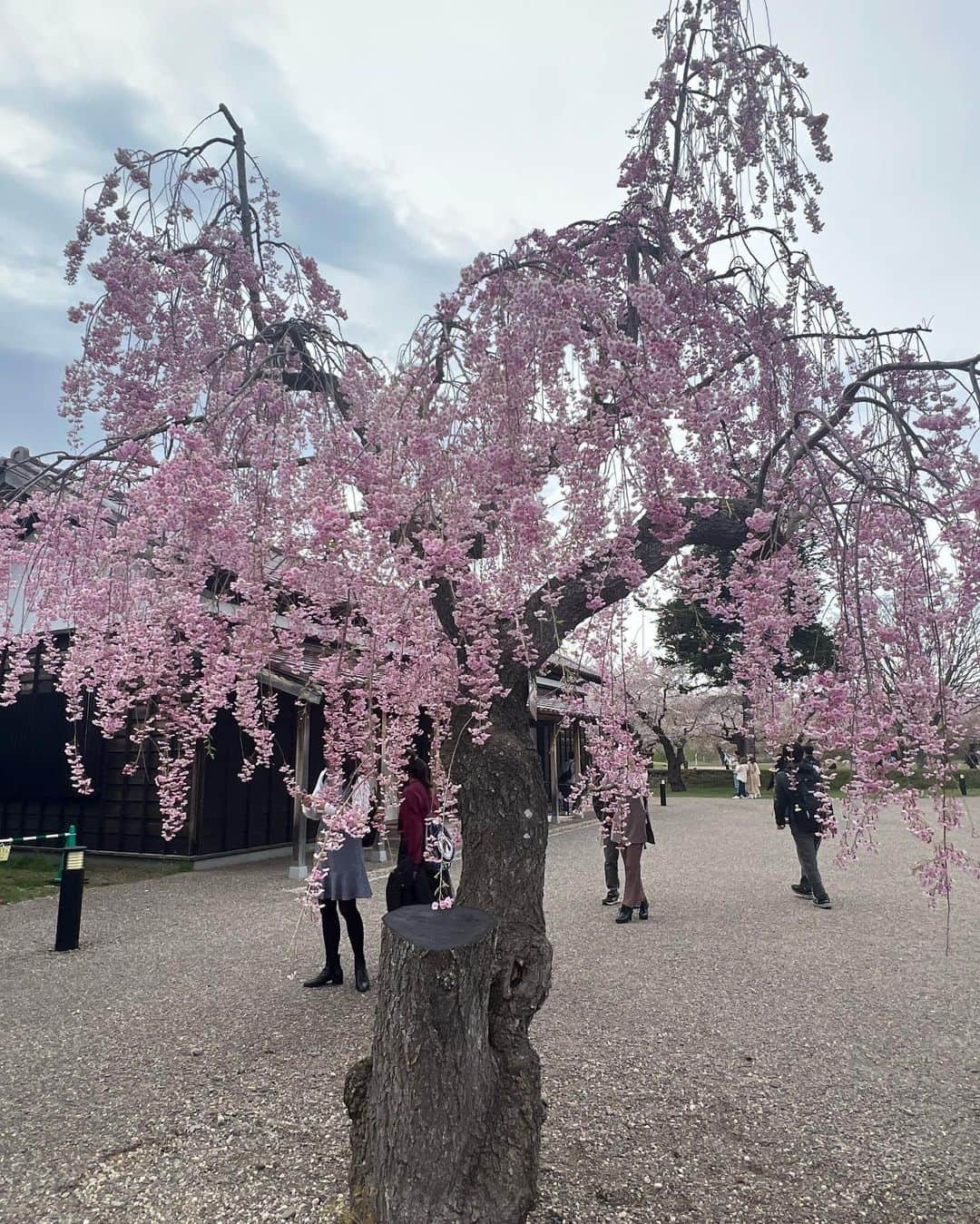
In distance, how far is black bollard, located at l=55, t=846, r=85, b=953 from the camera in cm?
707

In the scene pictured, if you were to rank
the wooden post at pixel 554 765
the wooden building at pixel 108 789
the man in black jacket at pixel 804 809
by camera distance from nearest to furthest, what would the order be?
the man in black jacket at pixel 804 809, the wooden building at pixel 108 789, the wooden post at pixel 554 765

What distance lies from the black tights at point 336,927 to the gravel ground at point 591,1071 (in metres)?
0.30

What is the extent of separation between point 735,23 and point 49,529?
Result: 15.4ft

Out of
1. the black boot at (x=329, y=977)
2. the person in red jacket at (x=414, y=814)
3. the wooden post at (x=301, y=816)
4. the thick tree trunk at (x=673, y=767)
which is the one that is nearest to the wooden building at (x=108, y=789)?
the wooden post at (x=301, y=816)

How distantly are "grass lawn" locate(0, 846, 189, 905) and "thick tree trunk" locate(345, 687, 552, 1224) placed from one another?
28.7ft

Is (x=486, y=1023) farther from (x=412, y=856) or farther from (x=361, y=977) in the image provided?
(x=361, y=977)

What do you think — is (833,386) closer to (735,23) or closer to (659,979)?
(735,23)

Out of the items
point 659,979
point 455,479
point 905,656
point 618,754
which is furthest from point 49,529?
point 659,979

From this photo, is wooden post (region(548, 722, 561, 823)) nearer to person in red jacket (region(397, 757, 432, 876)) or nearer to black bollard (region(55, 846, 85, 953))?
black bollard (region(55, 846, 85, 953))

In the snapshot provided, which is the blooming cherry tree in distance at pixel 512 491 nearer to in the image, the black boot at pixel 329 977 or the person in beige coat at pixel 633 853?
the black boot at pixel 329 977

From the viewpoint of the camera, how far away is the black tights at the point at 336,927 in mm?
5723

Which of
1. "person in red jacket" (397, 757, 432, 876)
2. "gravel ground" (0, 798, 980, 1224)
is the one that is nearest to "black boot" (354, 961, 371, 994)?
"gravel ground" (0, 798, 980, 1224)

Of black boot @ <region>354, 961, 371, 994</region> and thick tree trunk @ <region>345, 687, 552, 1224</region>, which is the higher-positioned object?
thick tree trunk @ <region>345, 687, 552, 1224</region>

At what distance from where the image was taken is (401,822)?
552cm
